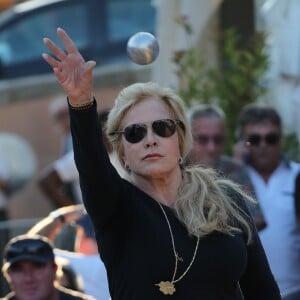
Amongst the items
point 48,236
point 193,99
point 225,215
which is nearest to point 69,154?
point 193,99

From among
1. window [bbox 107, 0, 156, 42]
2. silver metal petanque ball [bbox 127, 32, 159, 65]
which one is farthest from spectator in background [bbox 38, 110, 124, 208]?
silver metal petanque ball [bbox 127, 32, 159, 65]

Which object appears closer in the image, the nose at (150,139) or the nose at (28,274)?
the nose at (150,139)

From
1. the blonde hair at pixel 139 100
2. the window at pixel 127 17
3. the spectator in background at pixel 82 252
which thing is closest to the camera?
the blonde hair at pixel 139 100

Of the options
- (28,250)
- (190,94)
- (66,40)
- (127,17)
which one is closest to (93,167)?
(66,40)

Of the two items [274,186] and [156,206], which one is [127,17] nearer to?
[274,186]

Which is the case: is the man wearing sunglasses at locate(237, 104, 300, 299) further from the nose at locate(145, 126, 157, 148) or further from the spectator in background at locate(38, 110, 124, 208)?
the nose at locate(145, 126, 157, 148)

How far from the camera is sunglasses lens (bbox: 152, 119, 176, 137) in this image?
12.3 ft

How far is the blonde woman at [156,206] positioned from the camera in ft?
11.5

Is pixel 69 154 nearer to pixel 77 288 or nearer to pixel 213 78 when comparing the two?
pixel 213 78

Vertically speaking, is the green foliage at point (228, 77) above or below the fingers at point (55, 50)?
below

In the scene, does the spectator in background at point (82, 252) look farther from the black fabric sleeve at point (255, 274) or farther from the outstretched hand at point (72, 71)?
the outstretched hand at point (72, 71)

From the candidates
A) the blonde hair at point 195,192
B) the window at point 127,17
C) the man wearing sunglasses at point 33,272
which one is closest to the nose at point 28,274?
the man wearing sunglasses at point 33,272

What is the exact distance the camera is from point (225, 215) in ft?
12.2

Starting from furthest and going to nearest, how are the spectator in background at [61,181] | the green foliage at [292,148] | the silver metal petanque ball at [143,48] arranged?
the spectator in background at [61,181] < the green foliage at [292,148] < the silver metal petanque ball at [143,48]
